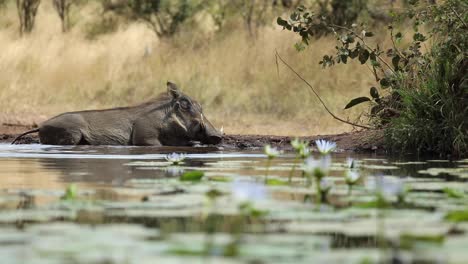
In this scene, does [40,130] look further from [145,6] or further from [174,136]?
[145,6]

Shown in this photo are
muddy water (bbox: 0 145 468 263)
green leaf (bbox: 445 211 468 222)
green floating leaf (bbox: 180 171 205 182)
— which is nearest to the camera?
muddy water (bbox: 0 145 468 263)

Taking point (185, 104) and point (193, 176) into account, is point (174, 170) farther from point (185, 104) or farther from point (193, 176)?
point (185, 104)

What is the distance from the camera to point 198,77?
2088cm

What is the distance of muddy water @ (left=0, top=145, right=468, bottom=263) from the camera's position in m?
4.50

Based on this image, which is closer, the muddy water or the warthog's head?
the muddy water

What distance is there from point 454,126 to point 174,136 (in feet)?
15.7

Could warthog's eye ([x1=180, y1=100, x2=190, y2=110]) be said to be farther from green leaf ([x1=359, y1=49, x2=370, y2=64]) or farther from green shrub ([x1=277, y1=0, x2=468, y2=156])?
green shrub ([x1=277, y1=0, x2=468, y2=156])

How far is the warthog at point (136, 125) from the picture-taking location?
596 inches

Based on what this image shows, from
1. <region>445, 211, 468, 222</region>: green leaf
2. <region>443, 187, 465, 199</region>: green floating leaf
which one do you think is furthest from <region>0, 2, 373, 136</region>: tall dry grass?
<region>445, 211, 468, 222</region>: green leaf

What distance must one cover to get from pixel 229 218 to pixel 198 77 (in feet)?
49.8

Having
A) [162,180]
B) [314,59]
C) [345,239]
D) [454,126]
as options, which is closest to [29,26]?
[314,59]

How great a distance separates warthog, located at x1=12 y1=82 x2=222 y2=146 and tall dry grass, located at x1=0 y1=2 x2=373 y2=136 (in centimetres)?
325

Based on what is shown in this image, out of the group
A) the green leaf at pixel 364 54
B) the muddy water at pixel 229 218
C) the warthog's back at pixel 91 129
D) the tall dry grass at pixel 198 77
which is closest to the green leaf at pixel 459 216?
the muddy water at pixel 229 218

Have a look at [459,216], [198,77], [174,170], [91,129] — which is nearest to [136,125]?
[91,129]
